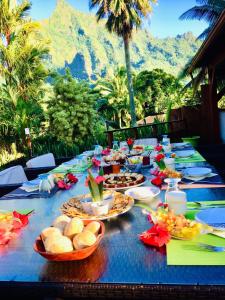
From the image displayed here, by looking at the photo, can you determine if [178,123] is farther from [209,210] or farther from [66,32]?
[66,32]

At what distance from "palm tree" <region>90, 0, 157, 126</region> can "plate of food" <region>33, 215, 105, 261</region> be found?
1368 centimetres

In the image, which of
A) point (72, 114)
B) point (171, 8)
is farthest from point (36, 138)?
point (171, 8)

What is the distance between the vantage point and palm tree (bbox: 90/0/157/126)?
14375 millimetres

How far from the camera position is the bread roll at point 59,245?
3.66ft

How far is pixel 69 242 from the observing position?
114cm

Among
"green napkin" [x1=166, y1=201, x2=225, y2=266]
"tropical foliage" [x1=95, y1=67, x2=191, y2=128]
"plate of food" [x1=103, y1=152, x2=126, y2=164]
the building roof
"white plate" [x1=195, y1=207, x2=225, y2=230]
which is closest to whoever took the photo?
"green napkin" [x1=166, y1=201, x2=225, y2=266]

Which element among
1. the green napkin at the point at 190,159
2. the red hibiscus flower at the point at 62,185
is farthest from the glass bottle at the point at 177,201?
the green napkin at the point at 190,159

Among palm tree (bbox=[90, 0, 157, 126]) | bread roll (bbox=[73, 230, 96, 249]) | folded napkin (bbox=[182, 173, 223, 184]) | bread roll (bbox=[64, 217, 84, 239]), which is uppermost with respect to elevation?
palm tree (bbox=[90, 0, 157, 126])

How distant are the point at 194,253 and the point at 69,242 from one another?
45 centimetres

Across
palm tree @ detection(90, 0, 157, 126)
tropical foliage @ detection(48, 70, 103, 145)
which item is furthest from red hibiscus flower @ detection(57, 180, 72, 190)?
palm tree @ detection(90, 0, 157, 126)

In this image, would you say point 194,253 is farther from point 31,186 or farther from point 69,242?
point 31,186

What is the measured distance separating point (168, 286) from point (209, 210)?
597mm

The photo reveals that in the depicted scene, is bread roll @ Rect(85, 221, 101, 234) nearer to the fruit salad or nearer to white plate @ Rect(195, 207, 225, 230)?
the fruit salad

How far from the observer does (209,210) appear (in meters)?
1.48
